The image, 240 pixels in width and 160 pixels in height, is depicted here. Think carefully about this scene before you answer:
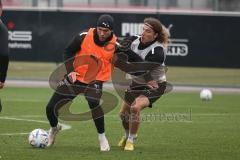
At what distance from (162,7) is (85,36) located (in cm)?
1981

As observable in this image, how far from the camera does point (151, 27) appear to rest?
12.5m

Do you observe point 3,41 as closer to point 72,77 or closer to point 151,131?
point 72,77

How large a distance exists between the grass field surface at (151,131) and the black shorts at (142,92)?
797mm

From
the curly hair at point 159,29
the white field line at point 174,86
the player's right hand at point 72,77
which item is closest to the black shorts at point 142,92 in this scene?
the curly hair at point 159,29

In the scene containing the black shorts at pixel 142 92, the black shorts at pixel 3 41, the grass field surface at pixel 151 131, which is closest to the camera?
the black shorts at pixel 3 41

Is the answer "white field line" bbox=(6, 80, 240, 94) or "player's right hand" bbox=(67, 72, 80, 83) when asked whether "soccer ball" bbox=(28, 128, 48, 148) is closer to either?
"player's right hand" bbox=(67, 72, 80, 83)

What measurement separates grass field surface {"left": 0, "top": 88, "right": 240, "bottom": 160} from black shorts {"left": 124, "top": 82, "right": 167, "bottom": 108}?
797 mm

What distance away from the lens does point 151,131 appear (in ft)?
50.2

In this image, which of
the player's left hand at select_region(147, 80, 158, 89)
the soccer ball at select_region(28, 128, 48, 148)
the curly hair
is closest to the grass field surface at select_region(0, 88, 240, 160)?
the soccer ball at select_region(28, 128, 48, 148)

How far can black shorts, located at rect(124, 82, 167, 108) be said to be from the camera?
12.7 m

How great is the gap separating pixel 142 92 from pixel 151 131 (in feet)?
8.80

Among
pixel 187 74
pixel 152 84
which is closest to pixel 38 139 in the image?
pixel 152 84

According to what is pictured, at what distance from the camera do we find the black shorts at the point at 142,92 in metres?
12.7

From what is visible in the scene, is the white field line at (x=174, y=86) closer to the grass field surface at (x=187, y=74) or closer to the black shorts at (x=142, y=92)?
the grass field surface at (x=187, y=74)
